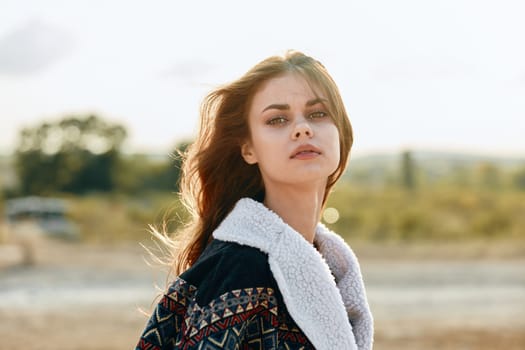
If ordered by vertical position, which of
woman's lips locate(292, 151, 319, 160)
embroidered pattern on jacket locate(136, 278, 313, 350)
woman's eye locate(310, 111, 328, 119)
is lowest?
embroidered pattern on jacket locate(136, 278, 313, 350)

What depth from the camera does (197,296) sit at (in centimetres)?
218

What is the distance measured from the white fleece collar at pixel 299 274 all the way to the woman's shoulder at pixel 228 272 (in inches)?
0.9

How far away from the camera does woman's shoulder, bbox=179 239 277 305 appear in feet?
7.07

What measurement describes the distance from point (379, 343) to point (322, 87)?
22.3 ft

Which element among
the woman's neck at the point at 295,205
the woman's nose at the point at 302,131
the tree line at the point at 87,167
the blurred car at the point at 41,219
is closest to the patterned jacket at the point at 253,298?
the woman's neck at the point at 295,205

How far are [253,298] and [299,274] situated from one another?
0.18m

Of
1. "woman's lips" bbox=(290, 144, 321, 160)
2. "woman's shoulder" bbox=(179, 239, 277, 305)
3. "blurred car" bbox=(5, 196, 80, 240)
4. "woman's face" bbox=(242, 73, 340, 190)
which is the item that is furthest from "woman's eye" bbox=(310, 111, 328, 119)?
"blurred car" bbox=(5, 196, 80, 240)

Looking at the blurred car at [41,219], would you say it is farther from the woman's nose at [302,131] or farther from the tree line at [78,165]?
the woman's nose at [302,131]

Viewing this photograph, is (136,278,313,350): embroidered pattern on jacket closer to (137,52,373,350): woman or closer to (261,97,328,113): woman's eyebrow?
(137,52,373,350): woman

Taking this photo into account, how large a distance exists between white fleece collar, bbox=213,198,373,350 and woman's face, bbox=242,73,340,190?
0.45ft

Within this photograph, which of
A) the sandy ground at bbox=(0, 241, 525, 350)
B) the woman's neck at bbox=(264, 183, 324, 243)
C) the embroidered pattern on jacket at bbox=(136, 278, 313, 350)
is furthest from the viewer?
the sandy ground at bbox=(0, 241, 525, 350)

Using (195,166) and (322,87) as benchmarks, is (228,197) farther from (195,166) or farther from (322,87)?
(322,87)

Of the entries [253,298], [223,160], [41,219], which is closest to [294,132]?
[223,160]

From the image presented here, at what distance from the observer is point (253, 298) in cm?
214
